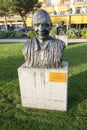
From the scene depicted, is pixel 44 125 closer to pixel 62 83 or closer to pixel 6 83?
pixel 62 83

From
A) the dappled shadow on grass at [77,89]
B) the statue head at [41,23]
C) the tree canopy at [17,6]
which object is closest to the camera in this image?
the statue head at [41,23]

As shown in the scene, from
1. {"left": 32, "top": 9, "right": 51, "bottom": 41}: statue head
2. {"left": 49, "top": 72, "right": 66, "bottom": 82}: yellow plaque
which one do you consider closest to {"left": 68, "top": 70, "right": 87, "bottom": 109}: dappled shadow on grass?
{"left": 49, "top": 72, "right": 66, "bottom": 82}: yellow plaque

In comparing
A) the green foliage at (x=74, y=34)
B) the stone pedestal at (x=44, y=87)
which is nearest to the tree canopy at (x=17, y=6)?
the green foliage at (x=74, y=34)

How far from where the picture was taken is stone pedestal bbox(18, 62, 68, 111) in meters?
3.86

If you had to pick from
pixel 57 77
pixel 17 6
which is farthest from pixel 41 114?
pixel 17 6

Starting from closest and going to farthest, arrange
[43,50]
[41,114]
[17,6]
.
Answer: [43,50] → [41,114] → [17,6]

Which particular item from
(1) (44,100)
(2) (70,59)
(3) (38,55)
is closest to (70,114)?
(1) (44,100)

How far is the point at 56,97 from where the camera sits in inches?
161

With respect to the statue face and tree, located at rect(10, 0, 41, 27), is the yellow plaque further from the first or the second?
tree, located at rect(10, 0, 41, 27)

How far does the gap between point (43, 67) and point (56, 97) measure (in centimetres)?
74

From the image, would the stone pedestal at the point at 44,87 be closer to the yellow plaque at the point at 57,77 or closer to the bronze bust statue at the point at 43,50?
the yellow plaque at the point at 57,77

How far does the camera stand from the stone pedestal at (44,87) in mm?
3861

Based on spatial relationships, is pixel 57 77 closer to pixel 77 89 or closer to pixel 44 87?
pixel 44 87

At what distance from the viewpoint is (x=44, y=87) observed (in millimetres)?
4020
